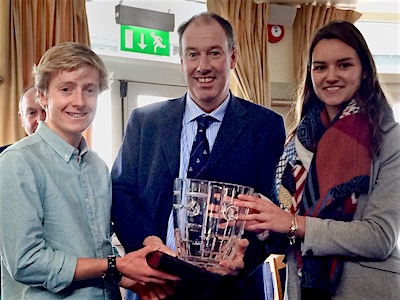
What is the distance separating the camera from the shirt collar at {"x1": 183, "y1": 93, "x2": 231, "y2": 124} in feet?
6.14

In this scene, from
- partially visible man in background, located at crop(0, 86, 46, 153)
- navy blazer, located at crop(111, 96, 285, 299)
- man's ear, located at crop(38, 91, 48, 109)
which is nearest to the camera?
man's ear, located at crop(38, 91, 48, 109)

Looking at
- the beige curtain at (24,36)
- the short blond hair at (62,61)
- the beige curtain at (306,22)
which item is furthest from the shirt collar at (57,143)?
the beige curtain at (306,22)

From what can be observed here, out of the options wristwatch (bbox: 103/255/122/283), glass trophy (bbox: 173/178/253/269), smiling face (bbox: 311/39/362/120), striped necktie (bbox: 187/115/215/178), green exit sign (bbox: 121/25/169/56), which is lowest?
wristwatch (bbox: 103/255/122/283)

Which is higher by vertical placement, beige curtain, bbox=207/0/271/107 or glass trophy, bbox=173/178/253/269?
beige curtain, bbox=207/0/271/107

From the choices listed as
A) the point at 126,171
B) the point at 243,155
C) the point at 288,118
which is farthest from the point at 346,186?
the point at 288,118

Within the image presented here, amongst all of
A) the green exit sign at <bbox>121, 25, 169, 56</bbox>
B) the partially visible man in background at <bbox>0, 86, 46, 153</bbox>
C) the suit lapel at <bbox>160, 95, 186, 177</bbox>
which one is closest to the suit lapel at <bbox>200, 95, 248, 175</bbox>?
the suit lapel at <bbox>160, 95, 186, 177</bbox>

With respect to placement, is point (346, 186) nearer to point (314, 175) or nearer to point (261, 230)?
point (314, 175)

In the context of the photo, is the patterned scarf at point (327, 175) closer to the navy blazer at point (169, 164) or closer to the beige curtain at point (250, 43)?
the navy blazer at point (169, 164)

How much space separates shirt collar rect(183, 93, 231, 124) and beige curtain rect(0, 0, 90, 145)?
7.71 ft

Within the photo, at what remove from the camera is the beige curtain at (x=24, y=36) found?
391 centimetres

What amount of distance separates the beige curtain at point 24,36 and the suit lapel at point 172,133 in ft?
7.63

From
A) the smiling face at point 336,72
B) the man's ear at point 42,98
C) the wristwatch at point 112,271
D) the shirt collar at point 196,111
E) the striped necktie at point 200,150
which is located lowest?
the wristwatch at point 112,271

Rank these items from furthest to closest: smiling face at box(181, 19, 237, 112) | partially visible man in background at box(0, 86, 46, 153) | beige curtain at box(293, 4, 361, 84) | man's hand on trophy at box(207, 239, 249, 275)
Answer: beige curtain at box(293, 4, 361, 84), partially visible man in background at box(0, 86, 46, 153), smiling face at box(181, 19, 237, 112), man's hand on trophy at box(207, 239, 249, 275)

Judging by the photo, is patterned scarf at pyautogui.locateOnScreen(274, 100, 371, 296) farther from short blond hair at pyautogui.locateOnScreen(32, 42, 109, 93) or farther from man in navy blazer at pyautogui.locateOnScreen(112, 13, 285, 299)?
short blond hair at pyautogui.locateOnScreen(32, 42, 109, 93)
